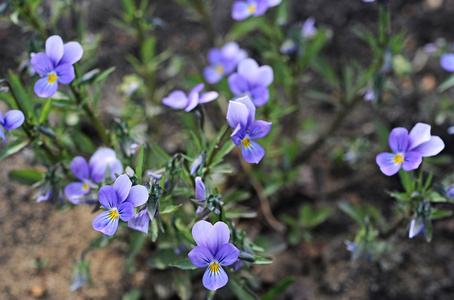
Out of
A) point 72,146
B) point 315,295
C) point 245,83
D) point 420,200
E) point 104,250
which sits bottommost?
point 315,295

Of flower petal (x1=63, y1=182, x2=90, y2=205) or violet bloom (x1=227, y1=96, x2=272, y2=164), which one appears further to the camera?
flower petal (x1=63, y1=182, x2=90, y2=205)

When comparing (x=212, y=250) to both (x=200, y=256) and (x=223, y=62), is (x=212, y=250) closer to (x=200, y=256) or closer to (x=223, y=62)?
(x=200, y=256)

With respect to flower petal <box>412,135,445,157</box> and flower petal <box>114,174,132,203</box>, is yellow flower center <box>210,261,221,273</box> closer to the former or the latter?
flower petal <box>114,174,132,203</box>

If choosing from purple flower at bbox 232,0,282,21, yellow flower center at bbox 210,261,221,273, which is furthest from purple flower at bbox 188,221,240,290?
purple flower at bbox 232,0,282,21

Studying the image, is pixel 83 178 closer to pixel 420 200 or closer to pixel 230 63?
pixel 230 63

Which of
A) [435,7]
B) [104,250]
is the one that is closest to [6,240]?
[104,250]
